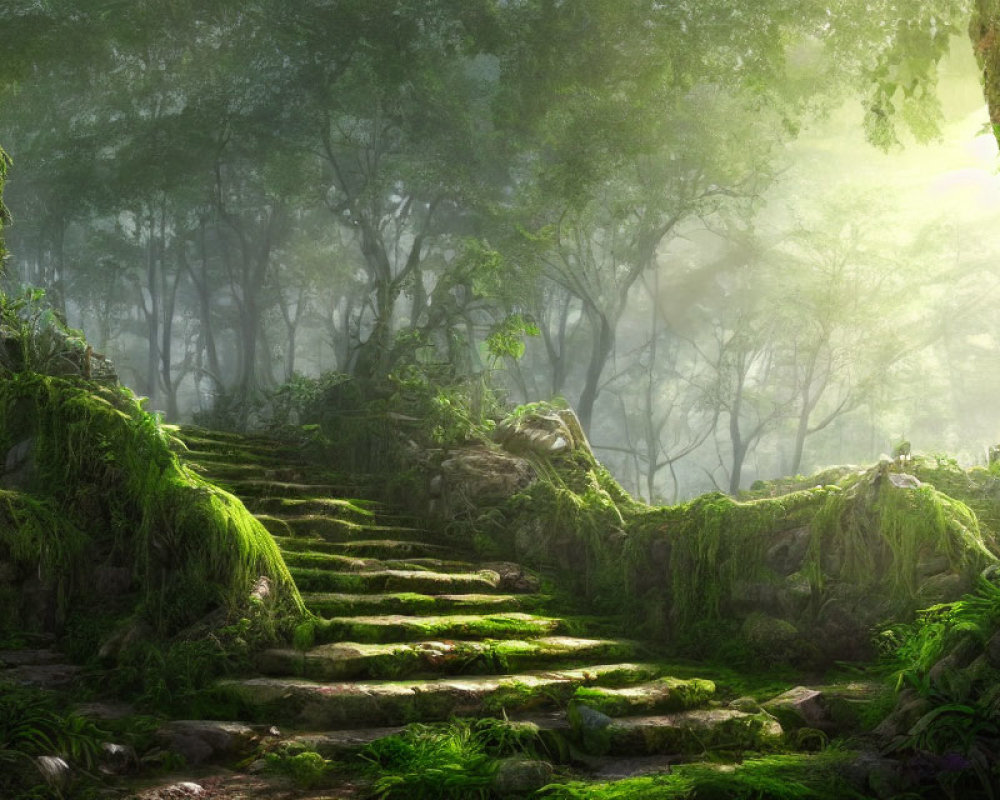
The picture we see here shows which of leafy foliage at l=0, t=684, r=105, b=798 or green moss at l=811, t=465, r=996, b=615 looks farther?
green moss at l=811, t=465, r=996, b=615

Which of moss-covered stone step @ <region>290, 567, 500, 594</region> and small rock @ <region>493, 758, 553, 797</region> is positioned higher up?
moss-covered stone step @ <region>290, 567, 500, 594</region>

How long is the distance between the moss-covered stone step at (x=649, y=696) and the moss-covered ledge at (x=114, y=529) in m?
2.26

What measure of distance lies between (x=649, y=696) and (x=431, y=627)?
67.1 inches

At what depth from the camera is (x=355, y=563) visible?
25.1 feet

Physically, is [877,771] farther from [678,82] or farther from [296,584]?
[678,82]

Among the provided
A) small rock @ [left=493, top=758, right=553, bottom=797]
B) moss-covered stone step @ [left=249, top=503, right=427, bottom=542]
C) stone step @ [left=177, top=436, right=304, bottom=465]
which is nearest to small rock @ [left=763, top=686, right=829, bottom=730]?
small rock @ [left=493, top=758, right=553, bottom=797]

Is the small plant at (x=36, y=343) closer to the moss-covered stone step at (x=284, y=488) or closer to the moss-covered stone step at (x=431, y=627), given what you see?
the moss-covered stone step at (x=284, y=488)

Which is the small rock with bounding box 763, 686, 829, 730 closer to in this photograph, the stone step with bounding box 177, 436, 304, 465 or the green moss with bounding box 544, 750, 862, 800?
the green moss with bounding box 544, 750, 862, 800

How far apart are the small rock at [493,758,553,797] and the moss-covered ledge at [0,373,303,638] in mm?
2395

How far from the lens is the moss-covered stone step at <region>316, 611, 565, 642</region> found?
20.4 ft

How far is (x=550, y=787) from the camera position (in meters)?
4.28

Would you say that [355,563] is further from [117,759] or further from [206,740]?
[117,759]

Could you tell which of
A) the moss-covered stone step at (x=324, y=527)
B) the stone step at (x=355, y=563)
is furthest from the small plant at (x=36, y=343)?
the stone step at (x=355, y=563)

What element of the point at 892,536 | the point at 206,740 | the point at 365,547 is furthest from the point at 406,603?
the point at 892,536
